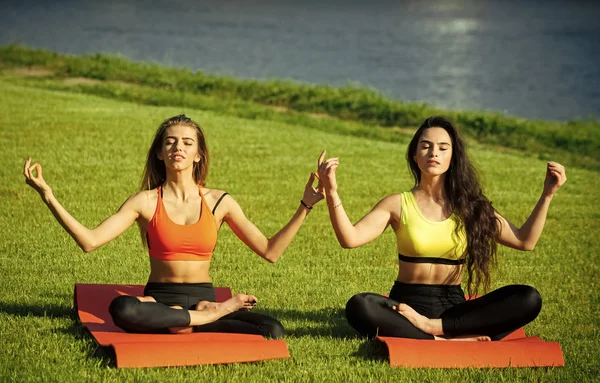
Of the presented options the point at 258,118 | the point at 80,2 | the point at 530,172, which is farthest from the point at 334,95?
the point at 80,2

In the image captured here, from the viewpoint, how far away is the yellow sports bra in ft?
19.4

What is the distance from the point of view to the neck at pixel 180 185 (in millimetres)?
6039

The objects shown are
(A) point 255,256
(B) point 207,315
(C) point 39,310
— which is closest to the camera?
(B) point 207,315

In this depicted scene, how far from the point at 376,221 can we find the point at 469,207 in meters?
0.57

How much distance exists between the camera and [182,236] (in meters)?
5.85

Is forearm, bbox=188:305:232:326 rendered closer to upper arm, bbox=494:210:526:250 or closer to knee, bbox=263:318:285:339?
knee, bbox=263:318:285:339

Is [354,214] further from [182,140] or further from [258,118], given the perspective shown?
[258,118]

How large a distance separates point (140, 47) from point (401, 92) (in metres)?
7.36

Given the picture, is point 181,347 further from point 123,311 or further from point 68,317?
point 68,317

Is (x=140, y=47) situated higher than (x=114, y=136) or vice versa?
(x=140, y=47)

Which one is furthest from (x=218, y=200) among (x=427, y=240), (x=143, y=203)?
(x=427, y=240)

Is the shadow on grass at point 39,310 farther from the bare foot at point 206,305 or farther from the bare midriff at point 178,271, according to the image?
the bare foot at point 206,305

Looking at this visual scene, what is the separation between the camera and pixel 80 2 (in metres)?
32.4

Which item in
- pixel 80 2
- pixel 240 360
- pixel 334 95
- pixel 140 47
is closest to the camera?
pixel 240 360
